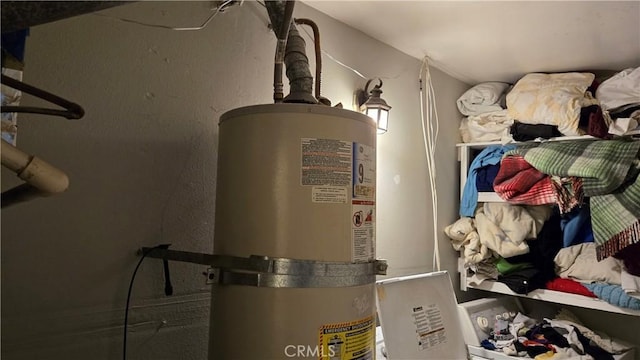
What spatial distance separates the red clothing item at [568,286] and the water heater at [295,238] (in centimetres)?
173

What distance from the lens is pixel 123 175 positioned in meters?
1.14

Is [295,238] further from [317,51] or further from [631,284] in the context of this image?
[631,284]

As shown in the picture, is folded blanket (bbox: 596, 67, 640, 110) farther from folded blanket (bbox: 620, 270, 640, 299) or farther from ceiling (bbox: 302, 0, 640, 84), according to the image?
folded blanket (bbox: 620, 270, 640, 299)

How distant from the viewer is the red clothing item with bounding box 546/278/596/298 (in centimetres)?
219

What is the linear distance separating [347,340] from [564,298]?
5.88 ft

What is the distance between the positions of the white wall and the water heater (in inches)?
13.1

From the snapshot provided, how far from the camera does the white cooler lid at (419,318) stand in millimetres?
1652

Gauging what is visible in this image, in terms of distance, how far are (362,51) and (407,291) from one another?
42.1 inches

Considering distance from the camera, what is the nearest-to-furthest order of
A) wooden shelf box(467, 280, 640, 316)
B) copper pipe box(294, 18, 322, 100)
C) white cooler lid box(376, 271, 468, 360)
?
1. copper pipe box(294, 18, 322, 100)
2. white cooler lid box(376, 271, 468, 360)
3. wooden shelf box(467, 280, 640, 316)

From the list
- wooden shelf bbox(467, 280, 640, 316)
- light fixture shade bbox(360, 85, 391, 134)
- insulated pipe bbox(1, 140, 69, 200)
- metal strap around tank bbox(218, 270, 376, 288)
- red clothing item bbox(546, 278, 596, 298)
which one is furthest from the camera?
red clothing item bbox(546, 278, 596, 298)

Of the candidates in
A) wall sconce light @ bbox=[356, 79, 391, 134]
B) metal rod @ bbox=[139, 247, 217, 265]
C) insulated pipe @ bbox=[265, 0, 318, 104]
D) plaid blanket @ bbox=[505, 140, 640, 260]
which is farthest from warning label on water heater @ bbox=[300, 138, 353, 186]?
plaid blanket @ bbox=[505, 140, 640, 260]

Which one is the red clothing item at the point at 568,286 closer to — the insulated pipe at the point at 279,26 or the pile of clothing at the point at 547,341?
the pile of clothing at the point at 547,341

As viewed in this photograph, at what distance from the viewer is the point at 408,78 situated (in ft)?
7.34

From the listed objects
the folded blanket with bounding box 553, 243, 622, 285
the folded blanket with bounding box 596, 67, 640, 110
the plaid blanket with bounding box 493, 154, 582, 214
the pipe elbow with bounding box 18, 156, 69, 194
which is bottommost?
the folded blanket with bounding box 553, 243, 622, 285
